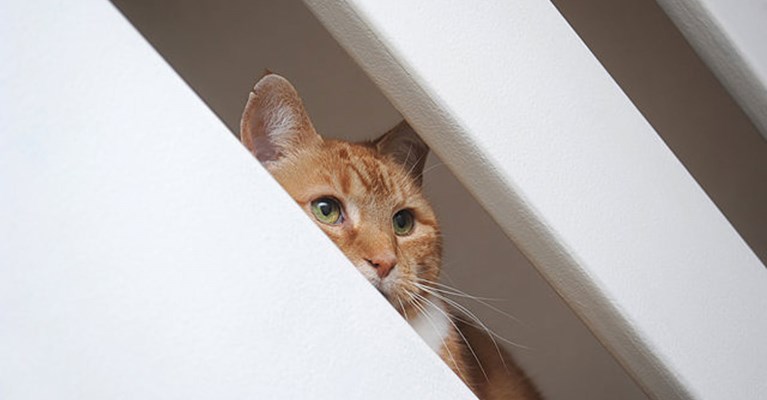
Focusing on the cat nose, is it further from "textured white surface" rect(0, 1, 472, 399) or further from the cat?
"textured white surface" rect(0, 1, 472, 399)

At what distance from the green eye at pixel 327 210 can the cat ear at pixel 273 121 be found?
9 cm

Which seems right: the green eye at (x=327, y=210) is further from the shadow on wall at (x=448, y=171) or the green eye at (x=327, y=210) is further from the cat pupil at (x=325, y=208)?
the shadow on wall at (x=448, y=171)

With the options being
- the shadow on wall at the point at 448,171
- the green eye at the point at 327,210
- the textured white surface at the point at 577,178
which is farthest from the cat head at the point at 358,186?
the textured white surface at the point at 577,178

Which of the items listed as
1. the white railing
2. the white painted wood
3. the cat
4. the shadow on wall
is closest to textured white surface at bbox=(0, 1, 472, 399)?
the white railing

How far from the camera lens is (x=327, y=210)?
1.14 meters

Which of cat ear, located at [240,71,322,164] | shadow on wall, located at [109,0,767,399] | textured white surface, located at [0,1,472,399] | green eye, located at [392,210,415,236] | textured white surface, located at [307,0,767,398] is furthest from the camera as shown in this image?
shadow on wall, located at [109,0,767,399]

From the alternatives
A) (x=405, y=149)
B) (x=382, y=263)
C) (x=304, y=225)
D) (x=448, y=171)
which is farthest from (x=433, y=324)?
(x=304, y=225)

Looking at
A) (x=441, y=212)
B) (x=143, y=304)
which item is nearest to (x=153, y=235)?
(x=143, y=304)

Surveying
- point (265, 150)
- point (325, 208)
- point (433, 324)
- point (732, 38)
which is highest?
point (265, 150)

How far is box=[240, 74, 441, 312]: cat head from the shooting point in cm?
108

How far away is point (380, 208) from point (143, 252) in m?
Result: 0.72

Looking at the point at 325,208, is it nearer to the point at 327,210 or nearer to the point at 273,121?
the point at 327,210

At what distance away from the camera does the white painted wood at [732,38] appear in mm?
759

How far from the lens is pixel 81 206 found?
476 millimetres
